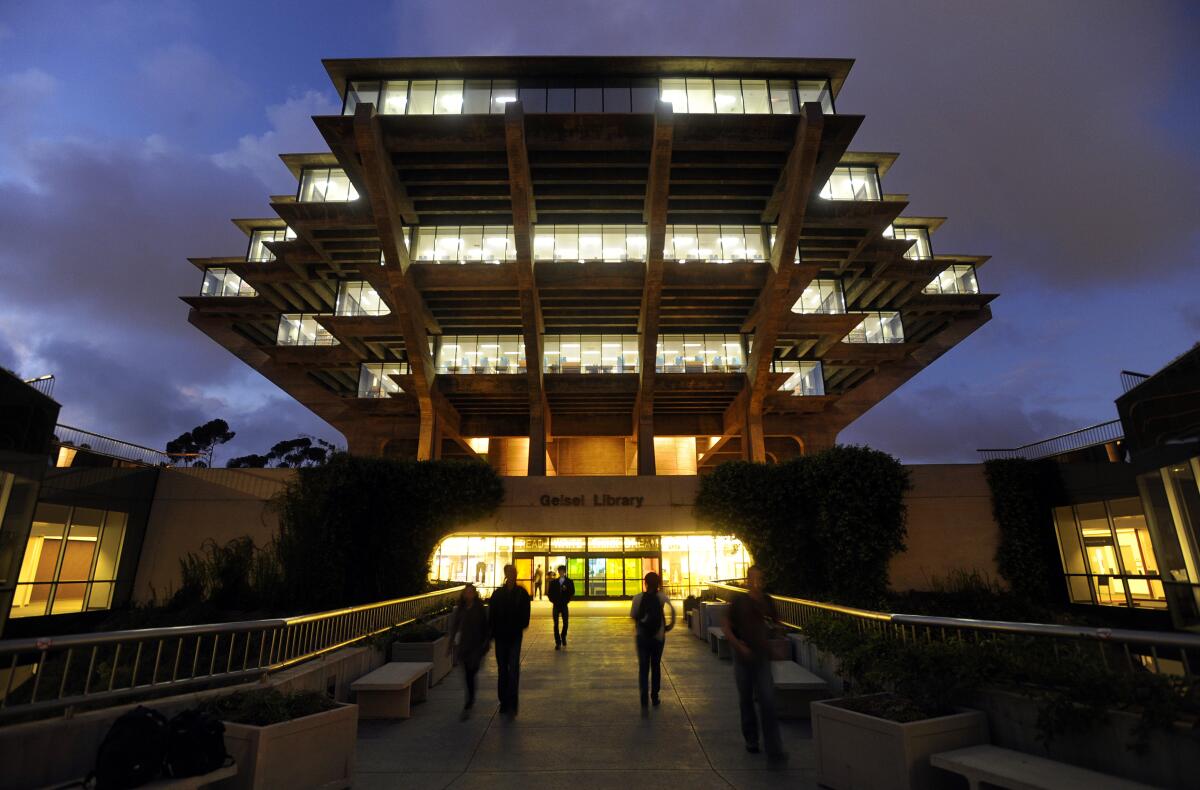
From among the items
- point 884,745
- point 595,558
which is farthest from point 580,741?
point 595,558

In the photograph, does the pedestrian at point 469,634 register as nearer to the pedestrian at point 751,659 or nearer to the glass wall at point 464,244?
the pedestrian at point 751,659

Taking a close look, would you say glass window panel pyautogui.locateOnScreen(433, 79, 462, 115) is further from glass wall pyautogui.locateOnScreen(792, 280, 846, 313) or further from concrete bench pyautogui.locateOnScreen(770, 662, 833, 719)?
concrete bench pyautogui.locateOnScreen(770, 662, 833, 719)

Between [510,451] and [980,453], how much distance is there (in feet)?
86.7

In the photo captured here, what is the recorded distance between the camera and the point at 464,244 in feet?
88.5

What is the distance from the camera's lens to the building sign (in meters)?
22.3

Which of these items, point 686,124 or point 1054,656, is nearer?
point 1054,656

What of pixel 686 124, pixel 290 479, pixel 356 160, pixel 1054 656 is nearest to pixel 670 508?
pixel 290 479

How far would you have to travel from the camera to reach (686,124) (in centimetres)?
2269

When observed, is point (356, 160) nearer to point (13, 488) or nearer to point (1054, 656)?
point (13, 488)

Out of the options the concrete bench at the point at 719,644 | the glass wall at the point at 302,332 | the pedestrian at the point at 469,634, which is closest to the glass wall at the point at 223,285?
the glass wall at the point at 302,332

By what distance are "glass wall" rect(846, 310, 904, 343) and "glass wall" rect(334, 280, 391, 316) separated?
26409mm

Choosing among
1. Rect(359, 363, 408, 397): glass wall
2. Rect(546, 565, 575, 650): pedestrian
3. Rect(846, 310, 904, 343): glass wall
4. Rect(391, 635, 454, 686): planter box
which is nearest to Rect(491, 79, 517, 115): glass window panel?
Rect(359, 363, 408, 397): glass wall

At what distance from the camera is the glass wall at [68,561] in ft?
51.9

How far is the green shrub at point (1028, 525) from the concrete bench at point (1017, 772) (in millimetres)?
17701
